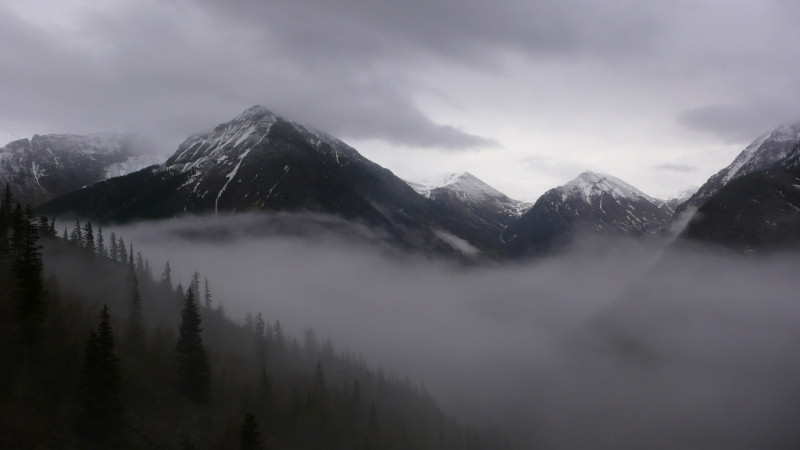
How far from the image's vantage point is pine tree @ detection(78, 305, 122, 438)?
87.2 metres

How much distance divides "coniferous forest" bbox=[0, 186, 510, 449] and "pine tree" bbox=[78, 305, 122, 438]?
0.15 meters

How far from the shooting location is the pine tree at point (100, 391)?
87188 mm

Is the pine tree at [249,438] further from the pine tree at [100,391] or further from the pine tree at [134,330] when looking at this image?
the pine tree at [134,330]

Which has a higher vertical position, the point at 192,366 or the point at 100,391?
the point at 100,391

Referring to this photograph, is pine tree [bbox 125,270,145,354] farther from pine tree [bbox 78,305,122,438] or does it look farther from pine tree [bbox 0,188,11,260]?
pine tree [bbox 78,305,122,438]

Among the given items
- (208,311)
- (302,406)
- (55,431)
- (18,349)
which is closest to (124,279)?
(208,311)

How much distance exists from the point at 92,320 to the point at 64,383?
3418 centimetres

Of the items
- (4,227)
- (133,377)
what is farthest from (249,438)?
(4,227)

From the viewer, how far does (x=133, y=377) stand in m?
106

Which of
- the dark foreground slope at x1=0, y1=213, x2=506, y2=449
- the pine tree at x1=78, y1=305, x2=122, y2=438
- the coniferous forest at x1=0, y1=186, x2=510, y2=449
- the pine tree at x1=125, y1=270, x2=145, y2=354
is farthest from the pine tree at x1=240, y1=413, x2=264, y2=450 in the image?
the pine tree at x1=125, y1=270, x2=145, y2=354

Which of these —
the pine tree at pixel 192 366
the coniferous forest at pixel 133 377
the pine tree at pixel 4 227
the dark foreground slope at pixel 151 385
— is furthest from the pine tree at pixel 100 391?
the pine tree at pixel 4 227

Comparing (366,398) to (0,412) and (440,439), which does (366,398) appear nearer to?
(440,439)

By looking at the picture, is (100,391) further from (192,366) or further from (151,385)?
(192,366)

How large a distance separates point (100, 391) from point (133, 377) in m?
17.1
